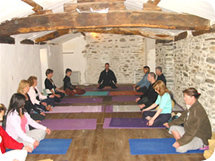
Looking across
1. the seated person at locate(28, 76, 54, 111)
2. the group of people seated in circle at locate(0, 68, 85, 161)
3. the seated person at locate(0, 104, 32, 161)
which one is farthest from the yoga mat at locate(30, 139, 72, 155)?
the seated person at locate(28, 76, 54, 111)

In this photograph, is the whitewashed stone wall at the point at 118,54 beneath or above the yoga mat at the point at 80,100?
above

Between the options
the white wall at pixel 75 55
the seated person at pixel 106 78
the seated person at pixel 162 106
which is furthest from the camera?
the white wall at pixel 75 55

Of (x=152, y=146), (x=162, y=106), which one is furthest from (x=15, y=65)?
(x=152, y=146)

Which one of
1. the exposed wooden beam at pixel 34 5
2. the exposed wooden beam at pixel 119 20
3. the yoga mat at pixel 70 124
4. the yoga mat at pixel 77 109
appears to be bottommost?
the yoga mat at pixel 70 124

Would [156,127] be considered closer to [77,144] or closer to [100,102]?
[77,144]

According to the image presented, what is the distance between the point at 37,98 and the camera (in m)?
5.33

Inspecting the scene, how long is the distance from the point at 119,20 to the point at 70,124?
2.41 metres

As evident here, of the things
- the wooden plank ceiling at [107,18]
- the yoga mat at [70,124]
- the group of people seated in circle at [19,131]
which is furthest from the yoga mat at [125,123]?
the wooden plank ceiling at [107,18]

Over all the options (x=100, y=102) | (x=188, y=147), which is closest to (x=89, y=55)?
(x=100, y=102)

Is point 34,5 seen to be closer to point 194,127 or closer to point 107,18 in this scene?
point 107,18

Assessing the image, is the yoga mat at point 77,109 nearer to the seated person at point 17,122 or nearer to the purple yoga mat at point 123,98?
the purple yoga mat at point 123,98

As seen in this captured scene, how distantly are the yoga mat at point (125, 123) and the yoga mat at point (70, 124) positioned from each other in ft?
1.00

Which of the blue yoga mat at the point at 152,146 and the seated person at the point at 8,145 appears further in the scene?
the blue yoga mat at the point at 152,146

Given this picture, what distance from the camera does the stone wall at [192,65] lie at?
3.76 meters
